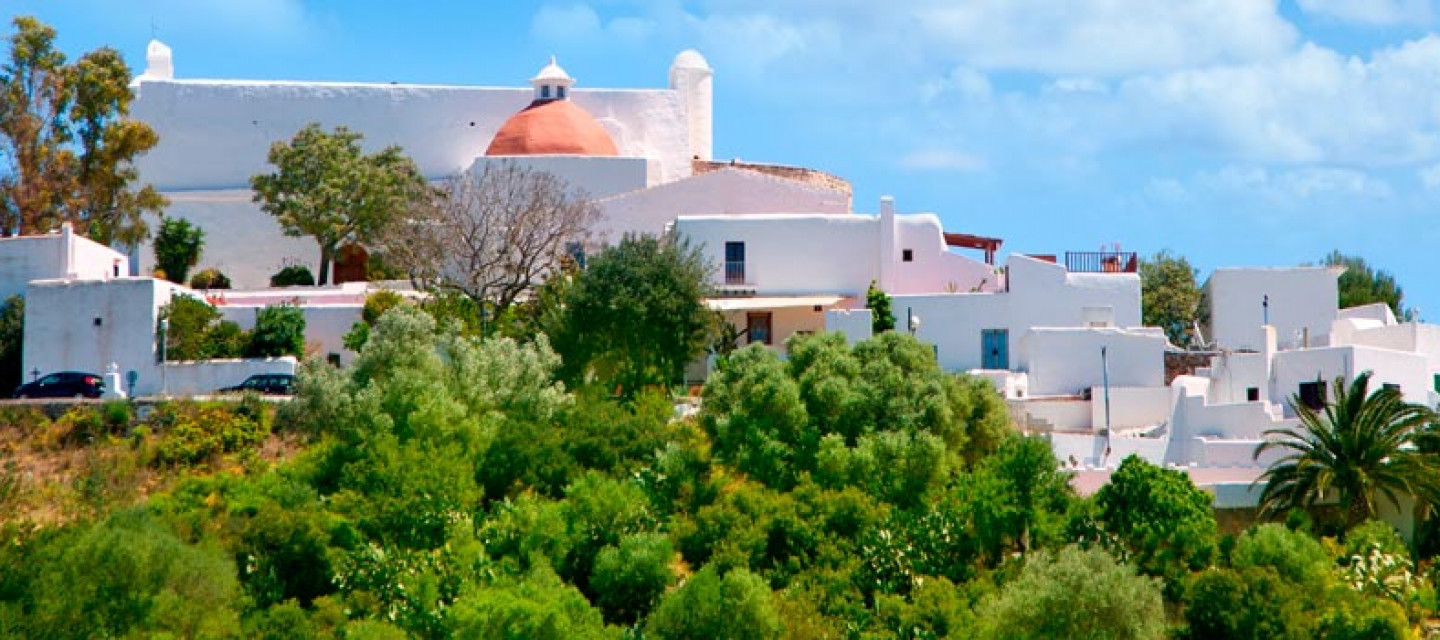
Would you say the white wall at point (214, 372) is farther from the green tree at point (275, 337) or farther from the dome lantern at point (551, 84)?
the dome lantern at point (551, 84)

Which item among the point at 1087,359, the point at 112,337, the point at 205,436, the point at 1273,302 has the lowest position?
the point at 205,436

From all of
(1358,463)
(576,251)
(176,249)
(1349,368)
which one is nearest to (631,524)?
(1358,463)

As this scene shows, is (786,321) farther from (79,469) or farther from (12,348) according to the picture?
(12,348)

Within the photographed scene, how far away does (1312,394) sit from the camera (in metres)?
37.1

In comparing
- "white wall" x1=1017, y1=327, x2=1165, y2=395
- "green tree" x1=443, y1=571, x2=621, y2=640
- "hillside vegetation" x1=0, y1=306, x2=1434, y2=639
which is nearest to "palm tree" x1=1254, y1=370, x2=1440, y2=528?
"hillside vegetation" x1=0, y1=306, x2=1434, y2=639

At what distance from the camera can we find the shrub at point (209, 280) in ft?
160

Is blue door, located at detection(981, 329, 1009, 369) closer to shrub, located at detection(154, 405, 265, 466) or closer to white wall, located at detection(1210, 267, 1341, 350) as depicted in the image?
white wall, located at detection(1210, 267, 1341, 350)

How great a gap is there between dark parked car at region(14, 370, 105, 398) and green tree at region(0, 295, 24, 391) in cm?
202

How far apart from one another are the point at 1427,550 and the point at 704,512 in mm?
10679

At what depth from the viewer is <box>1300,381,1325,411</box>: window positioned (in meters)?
36.7

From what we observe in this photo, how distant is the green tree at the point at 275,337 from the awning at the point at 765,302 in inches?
305

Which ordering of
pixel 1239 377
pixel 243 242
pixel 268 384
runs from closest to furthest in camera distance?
1. pixel 1239 377
2. pixel 268 384
3. pixel 243 242

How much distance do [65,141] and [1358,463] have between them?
2778 cm

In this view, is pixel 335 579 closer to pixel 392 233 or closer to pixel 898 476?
pixel 898 476
